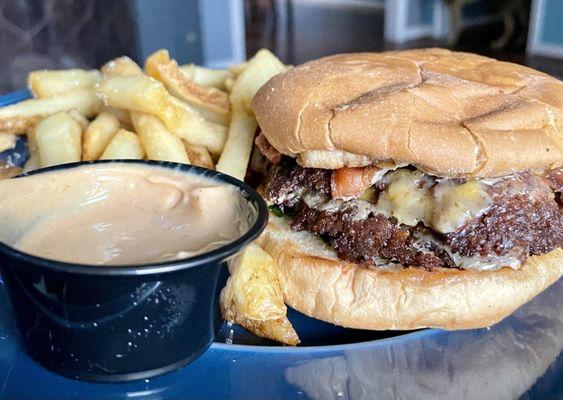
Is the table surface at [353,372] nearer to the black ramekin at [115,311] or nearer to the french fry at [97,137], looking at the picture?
the black ramekin at [115,311]

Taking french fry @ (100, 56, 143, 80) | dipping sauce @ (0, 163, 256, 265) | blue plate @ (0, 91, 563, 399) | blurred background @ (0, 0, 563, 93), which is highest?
french fry @ (100, 56, 143, 80)

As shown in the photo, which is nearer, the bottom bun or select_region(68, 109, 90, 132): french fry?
the bottom bun

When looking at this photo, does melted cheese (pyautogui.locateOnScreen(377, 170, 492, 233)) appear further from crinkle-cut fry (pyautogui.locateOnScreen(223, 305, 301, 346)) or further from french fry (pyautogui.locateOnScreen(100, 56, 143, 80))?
french fry (pyautogui.locateOnScreen(100, 56, 143, 80))

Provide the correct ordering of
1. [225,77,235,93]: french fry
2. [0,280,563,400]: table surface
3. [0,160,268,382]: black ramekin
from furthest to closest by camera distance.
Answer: [225,77,235,93]: french fry
[0,280,563,400]: table surface
[0,160,268,382]: black ramekin

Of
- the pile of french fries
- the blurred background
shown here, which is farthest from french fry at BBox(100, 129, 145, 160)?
the blurred background

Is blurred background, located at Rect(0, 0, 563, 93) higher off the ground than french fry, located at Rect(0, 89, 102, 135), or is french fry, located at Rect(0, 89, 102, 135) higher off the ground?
french fry, located at Rect(0, 89, 102, 135)

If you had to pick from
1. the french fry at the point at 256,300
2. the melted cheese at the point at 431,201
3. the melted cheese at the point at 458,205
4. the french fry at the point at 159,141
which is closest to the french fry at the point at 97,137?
the french fry at the point at 159,141
